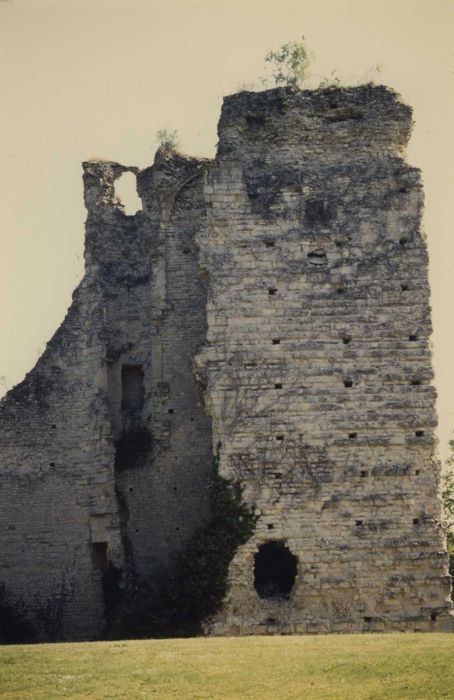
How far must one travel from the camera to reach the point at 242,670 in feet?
42.9

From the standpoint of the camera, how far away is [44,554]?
22.2 meters

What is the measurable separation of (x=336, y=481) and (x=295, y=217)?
4340 mm

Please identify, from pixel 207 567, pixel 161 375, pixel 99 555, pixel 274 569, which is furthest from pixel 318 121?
pixel 99 555

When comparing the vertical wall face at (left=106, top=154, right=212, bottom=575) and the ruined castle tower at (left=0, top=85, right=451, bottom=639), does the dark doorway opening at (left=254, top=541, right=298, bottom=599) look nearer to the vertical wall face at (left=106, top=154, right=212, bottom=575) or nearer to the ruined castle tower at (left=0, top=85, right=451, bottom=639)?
the ruined castle tower at (left=0, top=85, right=451, bottom=639)

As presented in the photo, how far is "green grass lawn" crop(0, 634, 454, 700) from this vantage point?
39.9 feet

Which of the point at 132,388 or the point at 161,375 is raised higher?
the point at 161,375

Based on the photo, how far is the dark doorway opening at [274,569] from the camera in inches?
743

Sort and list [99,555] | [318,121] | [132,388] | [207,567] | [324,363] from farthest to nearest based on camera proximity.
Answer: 1. [132,388]
2. [99,555]
3. [318,121]
4. [324,363]
5. [207,567]

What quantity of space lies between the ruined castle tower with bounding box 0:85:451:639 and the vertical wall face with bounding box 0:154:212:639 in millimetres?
41

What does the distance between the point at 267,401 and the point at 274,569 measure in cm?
267

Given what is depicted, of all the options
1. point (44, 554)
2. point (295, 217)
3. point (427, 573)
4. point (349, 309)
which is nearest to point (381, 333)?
point (349, 309)

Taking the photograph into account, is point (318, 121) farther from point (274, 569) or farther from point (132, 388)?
point (274, 569)

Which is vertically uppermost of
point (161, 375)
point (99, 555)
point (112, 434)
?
point (161, 375)

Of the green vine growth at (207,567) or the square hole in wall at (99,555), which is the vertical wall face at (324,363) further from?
the square hole in wall at (99,555)
